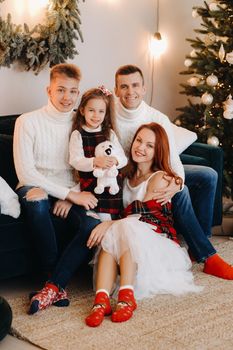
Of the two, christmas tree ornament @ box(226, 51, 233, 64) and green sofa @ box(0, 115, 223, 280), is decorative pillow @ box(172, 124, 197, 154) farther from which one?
christmas tree ornament @ box(226, 51, 233, 64)

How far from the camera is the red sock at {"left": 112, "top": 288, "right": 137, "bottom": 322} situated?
284 cm

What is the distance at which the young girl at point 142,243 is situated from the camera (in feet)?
9.75

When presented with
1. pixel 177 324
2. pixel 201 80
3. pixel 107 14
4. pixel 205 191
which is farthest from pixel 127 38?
pixel 177 324

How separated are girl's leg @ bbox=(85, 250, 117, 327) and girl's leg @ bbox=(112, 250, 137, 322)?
0.05 meters

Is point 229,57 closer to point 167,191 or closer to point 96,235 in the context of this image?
point 167,191

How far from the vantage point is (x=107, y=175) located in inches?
128

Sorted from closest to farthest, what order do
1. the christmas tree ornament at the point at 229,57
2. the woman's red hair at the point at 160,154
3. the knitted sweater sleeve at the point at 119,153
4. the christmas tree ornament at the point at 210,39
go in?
the knitted sweater sleeve at the point at 119,153 < the woman's red hair at the point at 160,154 < the christmas tree ornament at the point at 229,57 < the christmas tree ornament at the point at 210,39

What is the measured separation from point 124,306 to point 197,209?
1.08m

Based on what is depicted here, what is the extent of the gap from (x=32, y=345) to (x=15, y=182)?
1176mm

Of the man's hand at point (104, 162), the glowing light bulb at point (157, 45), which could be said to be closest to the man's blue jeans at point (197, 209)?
the man's hand at point (104, 162)

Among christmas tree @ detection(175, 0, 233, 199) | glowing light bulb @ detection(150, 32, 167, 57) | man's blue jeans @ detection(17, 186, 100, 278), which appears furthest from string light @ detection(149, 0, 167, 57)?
man's blue jeans @ detection(17, 186, 100, 278)

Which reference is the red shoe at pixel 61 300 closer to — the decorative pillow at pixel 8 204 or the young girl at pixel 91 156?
the young girl at pixel 91 156

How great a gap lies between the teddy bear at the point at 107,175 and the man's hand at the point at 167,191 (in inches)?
8.8

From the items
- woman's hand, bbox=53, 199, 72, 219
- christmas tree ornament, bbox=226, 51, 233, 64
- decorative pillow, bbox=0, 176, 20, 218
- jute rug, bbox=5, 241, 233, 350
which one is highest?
christmas tree ornament, bbox=226, 51, 233, 64
